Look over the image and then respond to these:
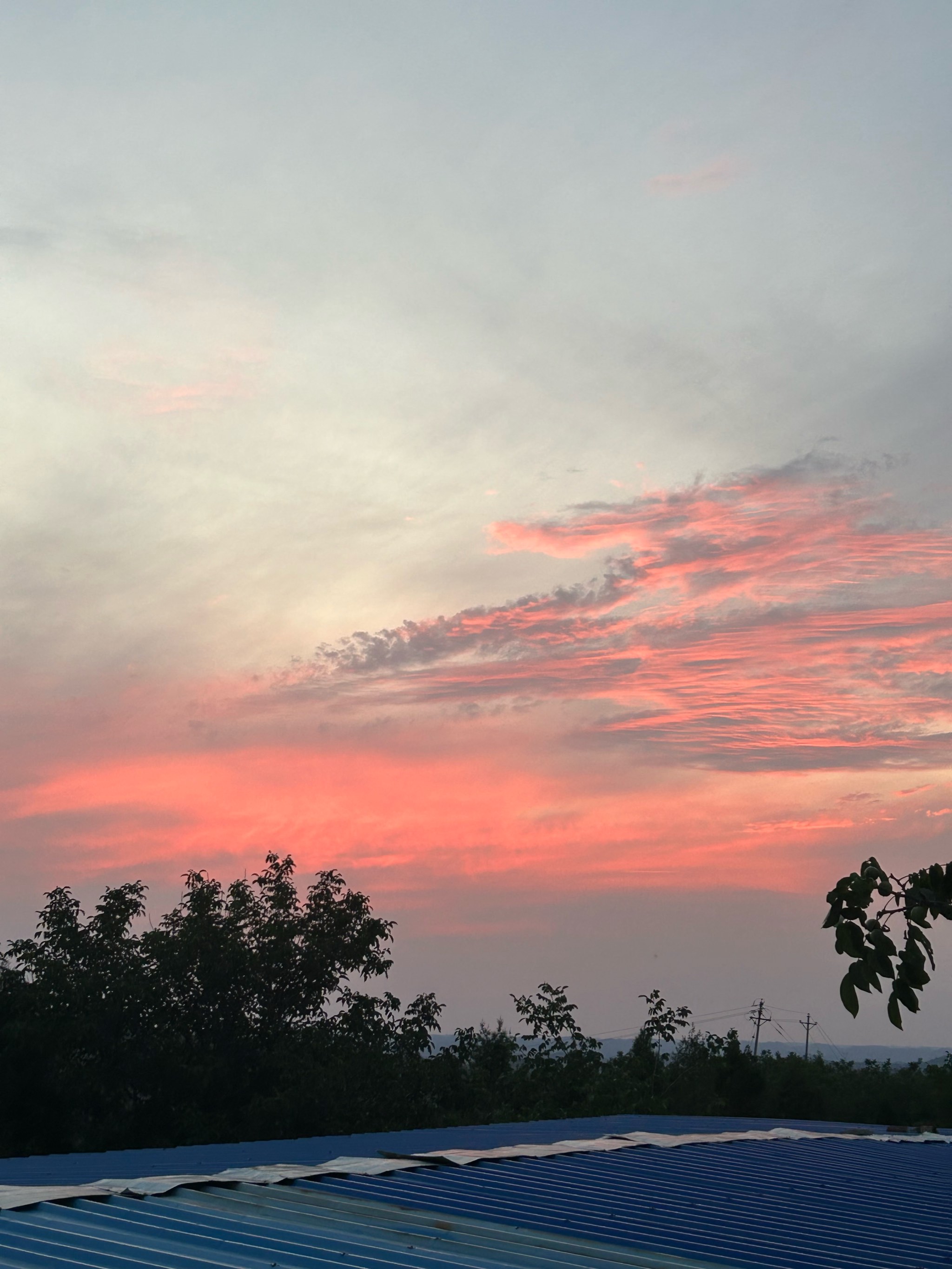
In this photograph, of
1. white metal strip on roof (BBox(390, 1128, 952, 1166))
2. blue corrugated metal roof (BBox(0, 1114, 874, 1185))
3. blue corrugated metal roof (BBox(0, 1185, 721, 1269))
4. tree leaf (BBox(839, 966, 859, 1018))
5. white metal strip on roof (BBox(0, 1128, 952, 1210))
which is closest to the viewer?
tree leaf (BBox(839, 966, 859, 1018))

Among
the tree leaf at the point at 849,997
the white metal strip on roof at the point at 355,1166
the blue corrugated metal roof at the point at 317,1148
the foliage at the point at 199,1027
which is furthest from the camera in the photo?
the foliage at the point at 199,1027

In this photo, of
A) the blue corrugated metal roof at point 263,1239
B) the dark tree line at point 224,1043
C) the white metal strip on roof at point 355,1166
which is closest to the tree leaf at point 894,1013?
the blue corrugated metal roof at point 263,1239

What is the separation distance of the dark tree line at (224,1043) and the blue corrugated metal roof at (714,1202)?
1784 centimetres

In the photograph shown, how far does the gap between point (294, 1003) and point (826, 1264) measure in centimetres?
2493

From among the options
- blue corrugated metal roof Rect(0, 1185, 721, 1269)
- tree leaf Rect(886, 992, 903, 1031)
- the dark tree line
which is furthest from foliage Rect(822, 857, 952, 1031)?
the dark tree line

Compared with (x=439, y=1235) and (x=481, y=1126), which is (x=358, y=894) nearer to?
(x=481, y=1126)

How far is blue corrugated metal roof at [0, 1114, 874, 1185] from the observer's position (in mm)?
10930

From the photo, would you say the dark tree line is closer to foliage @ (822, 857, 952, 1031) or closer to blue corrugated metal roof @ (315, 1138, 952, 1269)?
blue corrugated metal roof @ (315, 1138, 952, 1269)

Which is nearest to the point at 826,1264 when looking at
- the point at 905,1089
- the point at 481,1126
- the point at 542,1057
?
the point at 481,1126

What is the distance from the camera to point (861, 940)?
383 centimetres

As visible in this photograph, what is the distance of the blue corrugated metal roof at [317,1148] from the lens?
35.9 ft

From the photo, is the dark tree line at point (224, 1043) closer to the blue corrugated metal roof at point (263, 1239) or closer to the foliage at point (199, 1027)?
the foliage at point (199, 1027)

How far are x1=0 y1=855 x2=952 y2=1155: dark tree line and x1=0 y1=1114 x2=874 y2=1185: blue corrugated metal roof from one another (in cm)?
1109

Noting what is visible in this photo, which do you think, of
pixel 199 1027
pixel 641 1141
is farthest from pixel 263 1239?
pixel 199 1027
